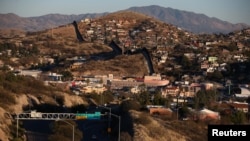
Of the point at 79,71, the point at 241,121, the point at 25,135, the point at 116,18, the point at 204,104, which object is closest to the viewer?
the point at 25,135

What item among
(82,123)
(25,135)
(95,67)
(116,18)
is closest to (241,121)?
(82,123)

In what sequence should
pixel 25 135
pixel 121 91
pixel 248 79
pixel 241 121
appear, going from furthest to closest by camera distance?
pixel 248 79 → pixel 121 91 → pixel 241 121 → pixel 25 135

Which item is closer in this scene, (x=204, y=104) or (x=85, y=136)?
(x=85, y=136)

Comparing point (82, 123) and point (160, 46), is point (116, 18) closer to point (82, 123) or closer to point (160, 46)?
point (160, 46)

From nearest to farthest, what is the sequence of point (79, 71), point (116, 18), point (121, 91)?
point (121, 91) → point (79, 71) → point (116, 18)

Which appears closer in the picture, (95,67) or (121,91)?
(121,91)

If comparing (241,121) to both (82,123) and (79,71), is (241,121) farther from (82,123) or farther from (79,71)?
(79,71)

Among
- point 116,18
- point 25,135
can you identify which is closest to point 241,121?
point 25,135

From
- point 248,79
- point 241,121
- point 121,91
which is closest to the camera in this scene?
point 241,121

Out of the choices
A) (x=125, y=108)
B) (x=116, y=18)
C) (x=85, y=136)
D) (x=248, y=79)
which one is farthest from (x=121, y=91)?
(x=116, y=18)
